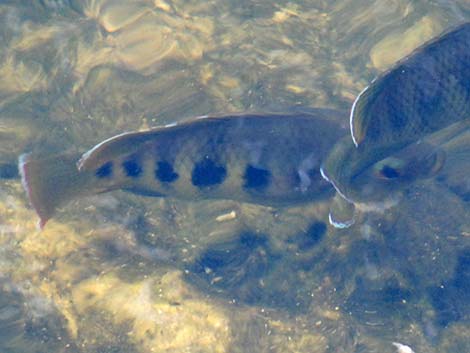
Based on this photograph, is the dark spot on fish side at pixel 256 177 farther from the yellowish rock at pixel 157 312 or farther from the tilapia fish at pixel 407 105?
the yellowish rock at pixel 157 312

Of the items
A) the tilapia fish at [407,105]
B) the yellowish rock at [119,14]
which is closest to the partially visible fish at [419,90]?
the tilapia fish at [407,105]

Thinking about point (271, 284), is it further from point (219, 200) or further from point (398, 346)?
point (398, 346)

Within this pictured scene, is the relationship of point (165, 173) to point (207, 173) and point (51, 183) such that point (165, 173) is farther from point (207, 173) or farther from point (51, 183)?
point (51, 183)

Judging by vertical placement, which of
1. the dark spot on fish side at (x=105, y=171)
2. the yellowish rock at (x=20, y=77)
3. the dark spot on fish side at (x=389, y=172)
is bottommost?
the yellowish rock at (x=20, y=77)

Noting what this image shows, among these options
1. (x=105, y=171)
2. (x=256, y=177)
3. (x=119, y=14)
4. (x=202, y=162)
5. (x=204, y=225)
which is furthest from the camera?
(x=119, y=14)

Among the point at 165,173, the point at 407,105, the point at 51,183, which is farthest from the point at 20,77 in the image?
the point at 407,105

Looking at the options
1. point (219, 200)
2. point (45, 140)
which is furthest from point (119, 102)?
point (219, 200)

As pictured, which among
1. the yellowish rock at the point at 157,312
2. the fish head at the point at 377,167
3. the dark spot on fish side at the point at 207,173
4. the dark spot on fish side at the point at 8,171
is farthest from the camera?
the dark spot on fish side at the point at 8,171
